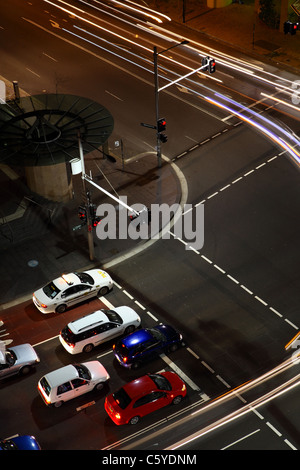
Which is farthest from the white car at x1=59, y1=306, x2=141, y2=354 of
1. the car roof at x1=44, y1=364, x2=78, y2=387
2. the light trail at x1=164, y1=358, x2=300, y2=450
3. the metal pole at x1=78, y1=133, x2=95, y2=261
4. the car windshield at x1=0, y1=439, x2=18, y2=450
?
the car windshield at x1=0, y1=439, x2=18, y2=450

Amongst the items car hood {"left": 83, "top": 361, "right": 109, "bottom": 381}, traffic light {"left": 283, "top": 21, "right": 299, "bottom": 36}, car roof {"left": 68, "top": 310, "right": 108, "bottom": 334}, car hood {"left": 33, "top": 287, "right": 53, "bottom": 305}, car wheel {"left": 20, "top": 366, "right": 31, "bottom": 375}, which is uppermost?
traffic light {"left": 283, "top": 21, "right": 299, "bottom": 36}

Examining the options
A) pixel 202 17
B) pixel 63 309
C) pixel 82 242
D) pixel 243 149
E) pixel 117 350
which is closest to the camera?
pixel 117 350

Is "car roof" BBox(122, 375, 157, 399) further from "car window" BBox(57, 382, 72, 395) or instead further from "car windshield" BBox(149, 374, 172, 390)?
"car window" BBox(57, 382, 72, 395)

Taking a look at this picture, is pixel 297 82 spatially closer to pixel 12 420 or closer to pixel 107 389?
pixel 107 389

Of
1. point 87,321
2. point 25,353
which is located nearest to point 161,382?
point 87,321

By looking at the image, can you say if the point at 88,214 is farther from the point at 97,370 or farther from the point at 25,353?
the point at 97,370

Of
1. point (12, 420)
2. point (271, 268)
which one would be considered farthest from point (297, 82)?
point (12, 420)
